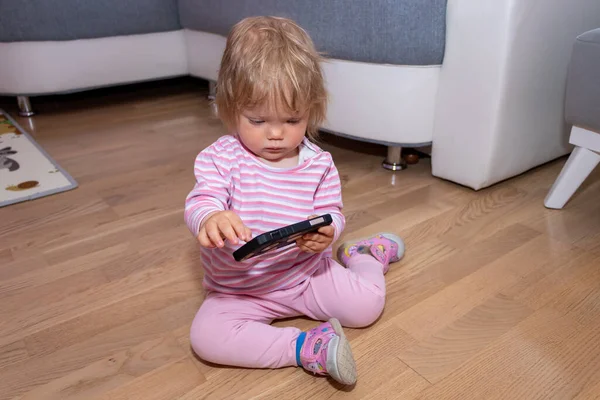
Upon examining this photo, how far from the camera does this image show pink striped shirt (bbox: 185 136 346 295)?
0.68 meters

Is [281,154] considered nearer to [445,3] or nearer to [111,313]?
[111,313]

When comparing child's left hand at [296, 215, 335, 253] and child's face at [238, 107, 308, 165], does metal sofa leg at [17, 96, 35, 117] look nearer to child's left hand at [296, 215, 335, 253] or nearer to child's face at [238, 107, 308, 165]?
child's face at [238, 107, 308, 165]

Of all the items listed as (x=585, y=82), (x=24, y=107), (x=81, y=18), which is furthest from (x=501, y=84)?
(x=24, y=107)

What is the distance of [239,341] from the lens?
656 millimetres

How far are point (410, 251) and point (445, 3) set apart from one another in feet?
1.76

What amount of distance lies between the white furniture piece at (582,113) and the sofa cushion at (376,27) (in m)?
0.28

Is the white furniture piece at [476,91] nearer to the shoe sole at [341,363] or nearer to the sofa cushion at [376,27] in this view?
the sofa cushion at [376,27]

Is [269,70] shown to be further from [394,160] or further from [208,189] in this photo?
[394,160]

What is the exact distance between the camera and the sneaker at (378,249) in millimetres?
858

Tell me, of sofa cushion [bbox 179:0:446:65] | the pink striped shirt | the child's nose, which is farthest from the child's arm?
sofa cushion [bbox 179:0:446:65]

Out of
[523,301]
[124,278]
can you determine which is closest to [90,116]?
[124,278]

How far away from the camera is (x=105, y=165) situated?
4.44 ft

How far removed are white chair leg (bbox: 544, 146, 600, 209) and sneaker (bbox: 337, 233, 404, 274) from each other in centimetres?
40

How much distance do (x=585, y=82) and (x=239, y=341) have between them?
2.49 ft
